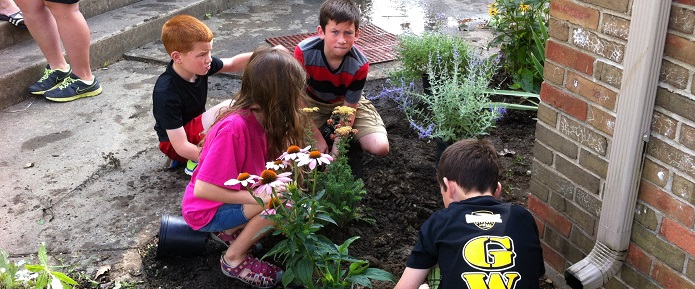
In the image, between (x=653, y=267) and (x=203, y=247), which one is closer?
(x=653, y=267)

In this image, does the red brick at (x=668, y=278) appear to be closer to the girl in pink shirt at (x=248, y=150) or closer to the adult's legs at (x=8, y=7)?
the girl in pink shirt at (x=248, y=150)

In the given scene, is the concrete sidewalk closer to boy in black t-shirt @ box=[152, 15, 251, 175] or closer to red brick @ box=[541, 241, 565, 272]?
boy in black t-shirt @ box=[152, 15, 251, 175]

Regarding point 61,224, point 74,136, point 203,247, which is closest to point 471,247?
point 203,247

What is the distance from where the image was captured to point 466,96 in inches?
156

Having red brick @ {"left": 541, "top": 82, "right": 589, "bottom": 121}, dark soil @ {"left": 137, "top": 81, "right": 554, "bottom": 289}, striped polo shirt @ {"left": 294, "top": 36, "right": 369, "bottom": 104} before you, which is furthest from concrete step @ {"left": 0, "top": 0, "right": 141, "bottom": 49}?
red brick @ {"left": 541, "top": 82, "right": 589, "bottom": 121}

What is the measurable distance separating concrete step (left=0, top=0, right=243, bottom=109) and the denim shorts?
2487mm

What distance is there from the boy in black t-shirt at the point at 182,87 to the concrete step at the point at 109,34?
1547 millimetres

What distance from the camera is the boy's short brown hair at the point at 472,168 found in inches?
97.0

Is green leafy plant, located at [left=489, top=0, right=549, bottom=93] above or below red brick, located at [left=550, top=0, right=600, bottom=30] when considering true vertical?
below

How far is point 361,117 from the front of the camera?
13.7 feet

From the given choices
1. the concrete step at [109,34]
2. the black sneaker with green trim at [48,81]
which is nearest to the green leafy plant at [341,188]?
the black sneaker with green trim at [48,81]

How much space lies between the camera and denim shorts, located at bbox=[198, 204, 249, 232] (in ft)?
9.97

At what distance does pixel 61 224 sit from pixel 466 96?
218 centimetres

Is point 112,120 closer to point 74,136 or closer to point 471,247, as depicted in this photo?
point 74,136
